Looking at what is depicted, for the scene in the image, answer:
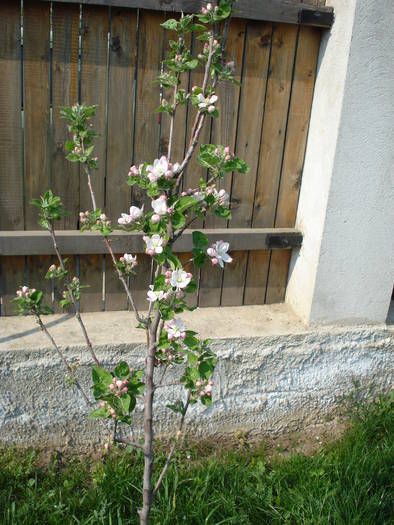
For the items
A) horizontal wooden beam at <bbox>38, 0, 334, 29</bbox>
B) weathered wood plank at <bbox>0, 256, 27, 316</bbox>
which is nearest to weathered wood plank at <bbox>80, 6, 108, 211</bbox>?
horizontal wooden beam at <bbox>38, 0, 334, 29</bbox>

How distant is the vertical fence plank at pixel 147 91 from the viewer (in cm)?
263

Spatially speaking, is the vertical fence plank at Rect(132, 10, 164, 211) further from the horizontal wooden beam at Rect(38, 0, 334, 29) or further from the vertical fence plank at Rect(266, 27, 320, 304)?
the vertical fence plank at Rect(266, 27, 320, 304)

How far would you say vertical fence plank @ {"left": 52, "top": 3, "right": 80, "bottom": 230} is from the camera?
2.53 m

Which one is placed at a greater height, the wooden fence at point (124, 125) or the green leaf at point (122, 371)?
the wooden fence at point (124, 125)

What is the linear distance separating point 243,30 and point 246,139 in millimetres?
509

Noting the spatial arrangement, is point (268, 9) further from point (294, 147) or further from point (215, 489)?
point (215, 489)

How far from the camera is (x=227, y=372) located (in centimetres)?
297

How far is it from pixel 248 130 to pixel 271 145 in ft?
0.51

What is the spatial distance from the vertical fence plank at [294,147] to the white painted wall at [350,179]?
0.14ft

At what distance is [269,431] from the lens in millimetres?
3145

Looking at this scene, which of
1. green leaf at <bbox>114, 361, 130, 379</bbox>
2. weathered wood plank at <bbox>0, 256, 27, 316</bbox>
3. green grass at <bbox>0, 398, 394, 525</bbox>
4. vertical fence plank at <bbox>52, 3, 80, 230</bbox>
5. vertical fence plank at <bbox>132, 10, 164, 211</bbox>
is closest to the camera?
green leaf at <bbox>114, 361, 130, 379</bbox>

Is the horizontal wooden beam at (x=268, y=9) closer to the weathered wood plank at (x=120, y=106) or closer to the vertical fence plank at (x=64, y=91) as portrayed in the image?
the weathered wood plank at (x=120, y=106)

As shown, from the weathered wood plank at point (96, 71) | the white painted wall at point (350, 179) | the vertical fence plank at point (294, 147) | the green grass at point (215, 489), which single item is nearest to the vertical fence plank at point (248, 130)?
the vertical fence plank at point (294, 147)

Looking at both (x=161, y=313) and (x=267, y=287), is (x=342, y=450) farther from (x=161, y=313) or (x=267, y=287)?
(x=161, y=313)
